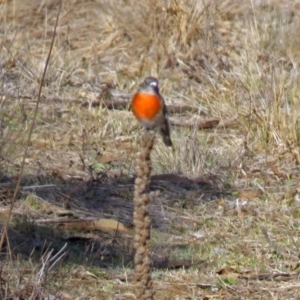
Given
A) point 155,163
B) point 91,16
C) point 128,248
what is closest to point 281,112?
point 155,163

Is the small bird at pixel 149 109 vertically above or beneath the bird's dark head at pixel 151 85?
beneath

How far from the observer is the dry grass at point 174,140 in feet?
16.7

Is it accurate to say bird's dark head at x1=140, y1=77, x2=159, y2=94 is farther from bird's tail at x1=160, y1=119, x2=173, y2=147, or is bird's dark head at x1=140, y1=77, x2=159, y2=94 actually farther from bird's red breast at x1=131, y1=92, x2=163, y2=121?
bird's tail at x1=160, y1=119, x2=173, y2=147

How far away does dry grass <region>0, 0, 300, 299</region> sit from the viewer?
508 cm

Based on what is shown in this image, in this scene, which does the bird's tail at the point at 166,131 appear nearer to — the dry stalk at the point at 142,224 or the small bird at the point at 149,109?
the small bird at the point at 149,109

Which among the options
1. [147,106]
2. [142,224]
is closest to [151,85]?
[147,106]

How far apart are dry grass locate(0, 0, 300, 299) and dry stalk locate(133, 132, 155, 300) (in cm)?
108

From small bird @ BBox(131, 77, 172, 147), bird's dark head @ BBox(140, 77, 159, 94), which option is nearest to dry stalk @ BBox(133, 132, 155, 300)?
small bird @ BBox(131, 77, 172, 147)

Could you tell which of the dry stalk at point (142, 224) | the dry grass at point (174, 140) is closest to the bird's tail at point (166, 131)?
the dry grass at point (174, 140)

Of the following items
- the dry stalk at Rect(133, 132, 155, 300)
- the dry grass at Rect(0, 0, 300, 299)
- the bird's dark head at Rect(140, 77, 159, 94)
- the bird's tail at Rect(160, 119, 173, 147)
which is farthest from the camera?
the bird's tail at Rect(160, 119, 173, 147)

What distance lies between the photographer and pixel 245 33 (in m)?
8.77

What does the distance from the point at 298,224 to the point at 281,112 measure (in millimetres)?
1213

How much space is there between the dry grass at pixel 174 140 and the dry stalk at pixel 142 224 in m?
1.08

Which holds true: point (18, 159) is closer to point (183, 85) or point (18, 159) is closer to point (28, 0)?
point (183, 85)
